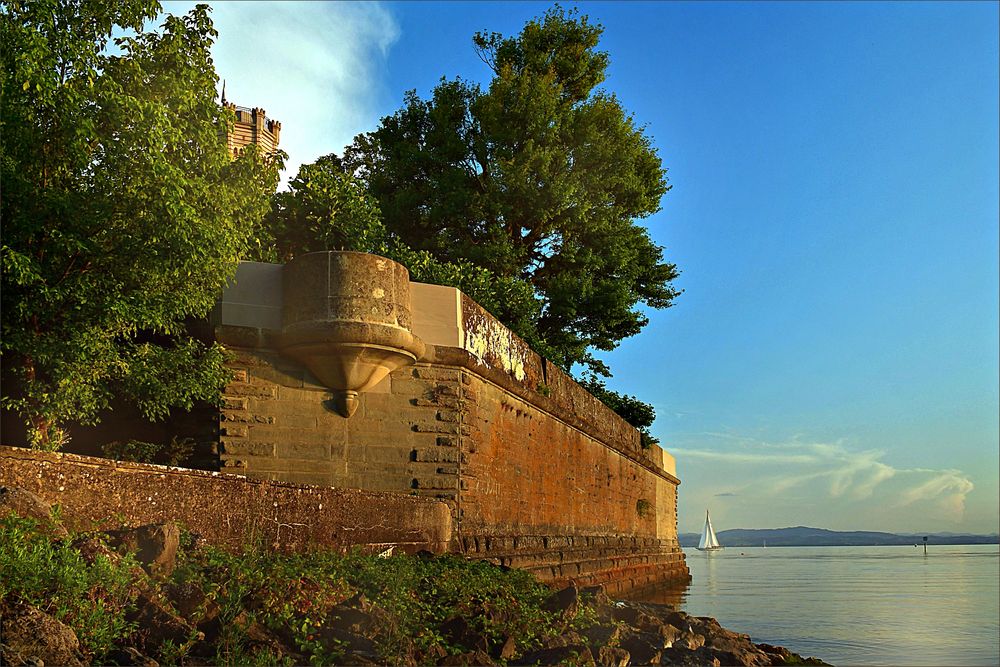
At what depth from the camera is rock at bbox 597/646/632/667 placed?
7.76 m

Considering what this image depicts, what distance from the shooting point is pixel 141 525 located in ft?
22.6

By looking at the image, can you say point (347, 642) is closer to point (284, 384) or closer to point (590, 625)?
point (590, 625)

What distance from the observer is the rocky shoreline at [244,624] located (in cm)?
526

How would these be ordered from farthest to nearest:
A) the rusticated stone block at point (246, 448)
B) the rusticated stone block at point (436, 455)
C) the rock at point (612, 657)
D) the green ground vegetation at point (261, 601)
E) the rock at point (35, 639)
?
1. the rusticated stone block at point (436, 455)
2. the rusticated stone block at point (246, 448)
3. the rock at point (612, 657)
4. the green ground vegetation at point (261, 601)
5. the rock at point (35, 639)

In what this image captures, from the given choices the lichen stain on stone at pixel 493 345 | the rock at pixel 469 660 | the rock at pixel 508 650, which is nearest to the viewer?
the rock at pixel 469 660

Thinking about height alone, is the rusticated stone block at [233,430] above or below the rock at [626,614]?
above

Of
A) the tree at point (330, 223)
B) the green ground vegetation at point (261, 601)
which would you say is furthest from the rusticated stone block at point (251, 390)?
the tree at point (330, 223)

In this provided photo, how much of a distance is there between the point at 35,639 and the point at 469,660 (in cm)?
294

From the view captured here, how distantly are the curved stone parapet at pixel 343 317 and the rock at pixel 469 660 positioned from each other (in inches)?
213

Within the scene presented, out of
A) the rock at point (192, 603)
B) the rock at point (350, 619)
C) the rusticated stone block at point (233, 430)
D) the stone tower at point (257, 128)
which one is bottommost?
the rock at point (350, 619)

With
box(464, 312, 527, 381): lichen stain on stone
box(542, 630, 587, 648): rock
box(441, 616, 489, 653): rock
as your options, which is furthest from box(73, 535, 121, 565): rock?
box(464, 312, 527, 381): lichen stain on stone

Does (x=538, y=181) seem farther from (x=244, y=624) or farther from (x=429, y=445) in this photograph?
(x=244, y=624)

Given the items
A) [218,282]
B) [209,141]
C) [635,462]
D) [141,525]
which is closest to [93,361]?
[218,282]

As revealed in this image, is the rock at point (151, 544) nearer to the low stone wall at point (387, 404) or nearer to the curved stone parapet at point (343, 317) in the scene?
the low stone wall at point (387, 404)
